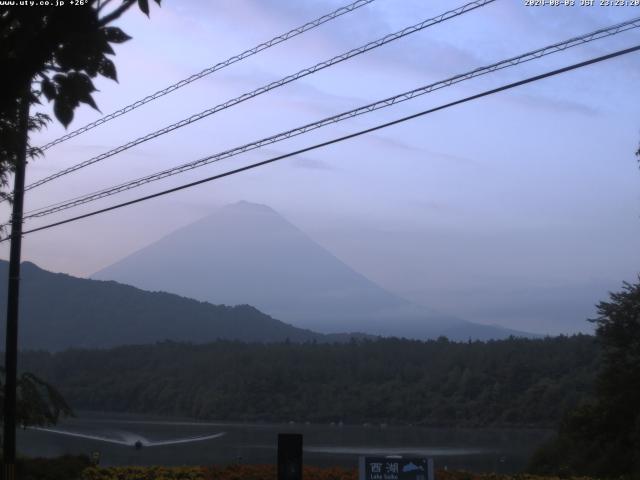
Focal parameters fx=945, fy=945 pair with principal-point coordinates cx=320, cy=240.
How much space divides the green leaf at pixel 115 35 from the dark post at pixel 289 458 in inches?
379

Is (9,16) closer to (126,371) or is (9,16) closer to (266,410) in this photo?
(266,410)

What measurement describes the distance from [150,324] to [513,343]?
93057mm

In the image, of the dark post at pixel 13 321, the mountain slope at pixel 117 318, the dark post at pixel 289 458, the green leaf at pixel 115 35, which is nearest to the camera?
the green leaf at pixel 115 35

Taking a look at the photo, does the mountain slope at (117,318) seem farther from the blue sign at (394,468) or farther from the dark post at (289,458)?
the blue sign at (394,468)

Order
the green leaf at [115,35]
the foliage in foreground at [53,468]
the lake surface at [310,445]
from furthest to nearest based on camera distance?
the lake surface at [310,445], the foliage in foreground at [53,468], the green leaf at [115,35]

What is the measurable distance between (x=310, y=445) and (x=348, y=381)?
2846 cm

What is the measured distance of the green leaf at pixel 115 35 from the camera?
5402mm

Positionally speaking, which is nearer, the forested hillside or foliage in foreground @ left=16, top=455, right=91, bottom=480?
foliage in foreground @ left=16, top=455, right=91, bottom=480

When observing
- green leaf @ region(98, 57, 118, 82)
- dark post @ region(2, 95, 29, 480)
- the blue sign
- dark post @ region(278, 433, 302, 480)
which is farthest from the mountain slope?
green leaf @ region(98, 57, 118, 82)

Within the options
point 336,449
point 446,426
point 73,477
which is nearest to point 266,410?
point 446,426

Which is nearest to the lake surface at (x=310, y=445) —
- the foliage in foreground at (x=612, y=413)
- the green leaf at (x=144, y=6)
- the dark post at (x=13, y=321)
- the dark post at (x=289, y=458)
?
the foliage in foreground at (x=612, y=413)

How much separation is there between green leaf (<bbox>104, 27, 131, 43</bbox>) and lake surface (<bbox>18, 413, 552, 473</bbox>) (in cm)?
1926

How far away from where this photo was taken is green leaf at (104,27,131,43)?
5.40 metres

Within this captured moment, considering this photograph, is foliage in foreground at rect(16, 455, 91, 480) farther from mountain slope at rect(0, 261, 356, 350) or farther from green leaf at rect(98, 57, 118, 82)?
mountain slope at rect(0, 261, 356, 350)
